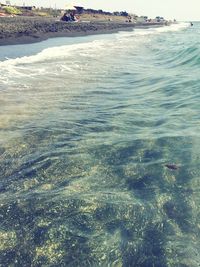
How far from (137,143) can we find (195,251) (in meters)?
4.77

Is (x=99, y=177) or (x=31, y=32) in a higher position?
(x=31, y=32)

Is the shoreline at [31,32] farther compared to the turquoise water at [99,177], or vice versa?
the shoreline at [31,32]

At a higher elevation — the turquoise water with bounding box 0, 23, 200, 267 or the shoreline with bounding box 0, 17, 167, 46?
the shoreline with bounding box 0, 17, 167, 46

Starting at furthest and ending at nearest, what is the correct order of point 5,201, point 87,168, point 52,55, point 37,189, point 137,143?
point 52,55 → point 137,143 → point 87,168 → point 37,189 → point 5,201

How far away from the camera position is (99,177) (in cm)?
874

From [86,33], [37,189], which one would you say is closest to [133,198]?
[37,189]

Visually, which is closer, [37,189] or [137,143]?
[37,189]

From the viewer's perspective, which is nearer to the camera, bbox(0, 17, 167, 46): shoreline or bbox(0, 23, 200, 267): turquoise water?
bbox(0, 23, 200, 267): turquoise water

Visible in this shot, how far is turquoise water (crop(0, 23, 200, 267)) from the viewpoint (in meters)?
6.39

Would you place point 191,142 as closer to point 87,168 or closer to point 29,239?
point 87,168

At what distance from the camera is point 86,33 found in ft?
202

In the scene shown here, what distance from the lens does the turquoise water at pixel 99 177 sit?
639 cm

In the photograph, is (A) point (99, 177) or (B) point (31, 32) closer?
(A) point (99, 177)

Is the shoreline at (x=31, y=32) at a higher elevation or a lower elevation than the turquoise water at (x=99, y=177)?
higher
